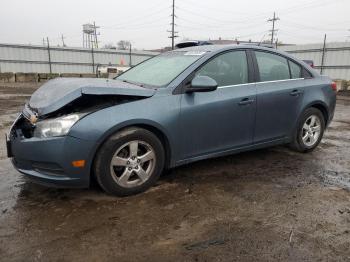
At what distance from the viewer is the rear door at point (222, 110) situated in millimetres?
3625

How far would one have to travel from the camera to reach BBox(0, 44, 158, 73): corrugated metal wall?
84.4 feet

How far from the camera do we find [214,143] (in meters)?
3.85

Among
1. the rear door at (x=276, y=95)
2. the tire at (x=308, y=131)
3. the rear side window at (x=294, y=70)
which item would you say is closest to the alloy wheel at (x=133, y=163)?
the rear door at (x=276, y=95)

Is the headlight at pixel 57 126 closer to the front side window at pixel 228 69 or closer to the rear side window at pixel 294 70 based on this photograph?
the front side window at pixel 228 69

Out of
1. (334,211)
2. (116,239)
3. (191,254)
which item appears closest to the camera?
(191,254)

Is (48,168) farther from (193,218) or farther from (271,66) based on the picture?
(271,66)

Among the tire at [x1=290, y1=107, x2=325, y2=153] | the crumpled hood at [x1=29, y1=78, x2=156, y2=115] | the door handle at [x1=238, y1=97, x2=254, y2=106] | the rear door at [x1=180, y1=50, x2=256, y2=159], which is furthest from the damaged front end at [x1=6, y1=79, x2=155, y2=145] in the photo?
the tire at [x1=290, y1=107, x2=325, y2=153]

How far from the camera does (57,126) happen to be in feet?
9.89

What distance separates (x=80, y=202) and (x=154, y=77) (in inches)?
65.5

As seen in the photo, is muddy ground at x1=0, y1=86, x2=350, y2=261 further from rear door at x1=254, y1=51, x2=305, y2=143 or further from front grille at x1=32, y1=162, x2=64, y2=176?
rear door at x1=254, y1=51, x2=305, y2=143

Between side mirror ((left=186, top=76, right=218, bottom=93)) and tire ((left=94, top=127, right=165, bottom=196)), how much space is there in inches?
26.7

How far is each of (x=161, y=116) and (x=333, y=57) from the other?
20209 millimetres

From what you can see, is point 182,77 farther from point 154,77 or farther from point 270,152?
point 270,152

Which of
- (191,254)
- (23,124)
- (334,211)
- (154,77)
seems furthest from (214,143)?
(23,124)
